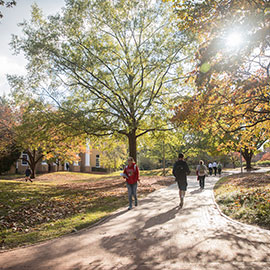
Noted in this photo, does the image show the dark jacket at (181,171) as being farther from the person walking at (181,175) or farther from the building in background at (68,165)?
the building in background at (68,165)

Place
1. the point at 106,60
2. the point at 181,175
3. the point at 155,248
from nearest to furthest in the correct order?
the point at 155,248 < the point at 181,175 < the point at 106,60

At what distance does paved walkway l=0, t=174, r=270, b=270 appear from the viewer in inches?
147

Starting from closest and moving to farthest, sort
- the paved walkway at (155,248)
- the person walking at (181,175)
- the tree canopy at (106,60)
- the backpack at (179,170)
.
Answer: the paved walkway at (155,248), the person walking at (181,175), the backpack at (179,170), the tree canopy at (106,60)

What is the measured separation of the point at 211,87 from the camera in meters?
8.31

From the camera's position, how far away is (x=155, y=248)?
4.41 metres

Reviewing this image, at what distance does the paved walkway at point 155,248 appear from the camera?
12.2ft

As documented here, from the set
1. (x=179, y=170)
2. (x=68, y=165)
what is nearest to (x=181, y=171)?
(x=179, y=170)

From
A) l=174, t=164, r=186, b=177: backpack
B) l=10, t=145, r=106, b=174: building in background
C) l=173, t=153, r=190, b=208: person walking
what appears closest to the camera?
l=173, t=153, r=190, b=208: person walking

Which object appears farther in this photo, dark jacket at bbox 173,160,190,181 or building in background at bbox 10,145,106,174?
building in background at bbox 10,145,106,174

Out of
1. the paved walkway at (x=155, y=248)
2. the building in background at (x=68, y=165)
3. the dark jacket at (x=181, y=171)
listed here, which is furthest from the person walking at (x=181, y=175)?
the building in background at (x=68, y=165)

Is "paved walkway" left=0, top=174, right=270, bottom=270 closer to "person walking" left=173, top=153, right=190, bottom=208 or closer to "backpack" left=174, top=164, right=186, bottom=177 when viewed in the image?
"person walking" left=173, top=153, right=190, bottom=208

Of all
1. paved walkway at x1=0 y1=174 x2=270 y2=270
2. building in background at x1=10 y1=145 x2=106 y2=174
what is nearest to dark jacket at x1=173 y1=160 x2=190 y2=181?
paved walkway at x1=0 y1=174 x2=270 y2=270

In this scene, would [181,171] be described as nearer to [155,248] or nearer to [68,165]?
[155,248]

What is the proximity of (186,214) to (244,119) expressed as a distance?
5.23 meters
